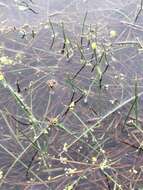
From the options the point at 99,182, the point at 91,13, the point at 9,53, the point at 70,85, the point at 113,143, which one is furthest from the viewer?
the point at 91,13

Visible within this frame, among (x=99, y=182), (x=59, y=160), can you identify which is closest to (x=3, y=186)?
(x=59, y=160)

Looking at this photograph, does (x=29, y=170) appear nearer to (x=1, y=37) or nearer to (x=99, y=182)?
(x=99, y=182)

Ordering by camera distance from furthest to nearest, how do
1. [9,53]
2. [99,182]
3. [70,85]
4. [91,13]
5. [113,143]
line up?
1. [91,13]
2. [9,53]
3. [70,85]
4. [113,143]
5. [99,182]

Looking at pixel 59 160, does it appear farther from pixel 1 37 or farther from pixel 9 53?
pixel 1 37

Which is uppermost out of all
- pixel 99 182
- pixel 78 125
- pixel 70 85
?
pixel 70 85

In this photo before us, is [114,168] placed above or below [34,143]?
below

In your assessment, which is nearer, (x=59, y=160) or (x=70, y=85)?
(x=59, y=160)

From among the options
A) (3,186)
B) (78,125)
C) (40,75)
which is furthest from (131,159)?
(40,75)
